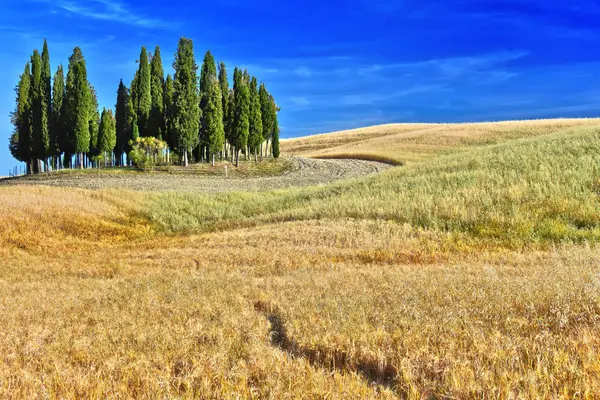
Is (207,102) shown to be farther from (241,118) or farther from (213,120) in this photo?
(241,118)

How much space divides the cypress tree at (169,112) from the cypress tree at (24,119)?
1744 cm

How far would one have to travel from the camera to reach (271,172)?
5694 cm

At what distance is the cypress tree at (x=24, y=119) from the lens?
5828 centimetres

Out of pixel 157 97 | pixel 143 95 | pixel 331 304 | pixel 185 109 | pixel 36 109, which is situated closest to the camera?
pixel 331 304

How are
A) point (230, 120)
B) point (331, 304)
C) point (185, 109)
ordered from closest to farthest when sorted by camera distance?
point (331, 304), point (185, 109), point (230, 120)

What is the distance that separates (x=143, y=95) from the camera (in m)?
61.9

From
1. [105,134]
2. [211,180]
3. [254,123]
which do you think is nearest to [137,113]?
[105,134]

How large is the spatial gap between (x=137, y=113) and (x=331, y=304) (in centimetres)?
6379

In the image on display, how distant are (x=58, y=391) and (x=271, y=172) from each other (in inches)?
2108

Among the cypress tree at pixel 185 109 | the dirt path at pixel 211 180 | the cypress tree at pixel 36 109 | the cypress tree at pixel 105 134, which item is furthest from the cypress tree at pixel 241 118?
the cypress tree at pixel 36 109

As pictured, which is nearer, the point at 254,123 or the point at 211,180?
the point at 211,180

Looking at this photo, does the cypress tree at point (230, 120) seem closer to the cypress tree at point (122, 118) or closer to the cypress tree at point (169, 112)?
the cypress tree at point (169, 112)

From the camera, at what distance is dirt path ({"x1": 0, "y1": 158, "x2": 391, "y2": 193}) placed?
37.2 metres

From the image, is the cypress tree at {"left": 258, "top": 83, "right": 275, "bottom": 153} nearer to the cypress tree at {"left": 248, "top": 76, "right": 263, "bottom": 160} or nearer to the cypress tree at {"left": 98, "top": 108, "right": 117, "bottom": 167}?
the cypress tree at {"left": 248, "top": 76, "right": 263, "bottom": 160}
